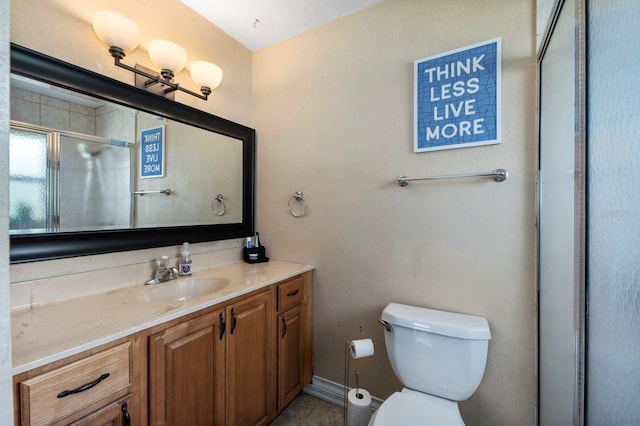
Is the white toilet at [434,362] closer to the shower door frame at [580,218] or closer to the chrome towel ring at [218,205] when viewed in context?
the shower door frame at [580,218]

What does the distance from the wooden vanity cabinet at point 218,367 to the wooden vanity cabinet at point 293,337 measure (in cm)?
8

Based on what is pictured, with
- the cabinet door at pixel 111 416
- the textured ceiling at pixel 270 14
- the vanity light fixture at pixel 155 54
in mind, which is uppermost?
the textured ceiling at pixel 270 14

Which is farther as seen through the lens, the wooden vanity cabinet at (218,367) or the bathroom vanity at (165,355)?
the wooden vanity cabinet at (218,367)

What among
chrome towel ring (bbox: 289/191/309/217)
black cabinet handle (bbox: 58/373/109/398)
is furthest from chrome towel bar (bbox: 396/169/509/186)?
black cabinet handle (bbox: 58/373/109/398)

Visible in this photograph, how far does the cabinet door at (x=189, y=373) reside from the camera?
970mm

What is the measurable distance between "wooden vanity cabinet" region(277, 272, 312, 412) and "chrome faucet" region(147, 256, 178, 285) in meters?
0.60

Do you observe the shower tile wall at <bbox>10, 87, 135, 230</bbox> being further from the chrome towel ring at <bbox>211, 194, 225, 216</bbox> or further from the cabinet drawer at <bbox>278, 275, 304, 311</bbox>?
the cabinet drawer at <bbox>278, 275, 304, 311</bbox>

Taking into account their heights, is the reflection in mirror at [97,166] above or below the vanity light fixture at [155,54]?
below

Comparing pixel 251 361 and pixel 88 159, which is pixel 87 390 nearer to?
pixel 251 361

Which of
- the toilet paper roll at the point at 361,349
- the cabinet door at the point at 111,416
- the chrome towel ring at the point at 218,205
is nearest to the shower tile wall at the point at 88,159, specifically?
the chrome towel ring at the point at 218,205

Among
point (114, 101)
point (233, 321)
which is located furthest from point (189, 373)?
point (114, 101)

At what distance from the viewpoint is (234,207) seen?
193 cm

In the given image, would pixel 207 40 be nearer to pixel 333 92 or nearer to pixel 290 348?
pixel 333 92

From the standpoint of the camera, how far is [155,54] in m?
1.39
